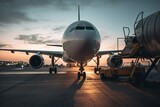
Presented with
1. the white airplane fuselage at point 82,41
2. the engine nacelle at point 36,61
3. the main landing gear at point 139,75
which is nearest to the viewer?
the main landing gear at point 139,75

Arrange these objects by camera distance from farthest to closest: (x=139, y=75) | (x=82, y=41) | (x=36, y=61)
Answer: (x=36, y=61)
(x=82, y=41)
(x=139, y=75)

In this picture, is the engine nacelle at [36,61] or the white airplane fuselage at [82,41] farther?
the engine nacelle at [36,61]

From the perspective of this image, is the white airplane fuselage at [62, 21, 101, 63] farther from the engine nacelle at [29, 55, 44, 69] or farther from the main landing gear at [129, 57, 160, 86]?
the engine nacelle at [29, 55, 44, 69]

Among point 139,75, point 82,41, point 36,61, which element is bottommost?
point 139,75

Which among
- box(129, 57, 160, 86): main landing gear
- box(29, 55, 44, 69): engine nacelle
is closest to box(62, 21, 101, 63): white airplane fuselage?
box(129, 57, 160, 86): main landing gear

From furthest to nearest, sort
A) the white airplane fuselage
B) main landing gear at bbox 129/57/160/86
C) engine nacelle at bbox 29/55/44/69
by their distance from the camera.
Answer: engine nacelle at bbox 29/55/44/69, the white airplane fuselage, main landing gear at bbox 129/57/160/86

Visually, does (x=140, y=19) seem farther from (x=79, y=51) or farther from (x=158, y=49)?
(x=79, y=51)

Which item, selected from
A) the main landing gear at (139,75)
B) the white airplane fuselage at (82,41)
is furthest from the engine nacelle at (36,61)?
the main landing gear at (139,75)

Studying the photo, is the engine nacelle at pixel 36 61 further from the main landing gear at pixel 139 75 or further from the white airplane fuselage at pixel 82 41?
the main landing gear at pixel 139 75

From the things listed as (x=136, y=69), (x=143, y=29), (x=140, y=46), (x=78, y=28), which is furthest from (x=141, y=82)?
(x=78, y=28)

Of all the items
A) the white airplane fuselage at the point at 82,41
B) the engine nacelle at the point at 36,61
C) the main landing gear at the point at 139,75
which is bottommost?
the main landing gear at the point at 139,75

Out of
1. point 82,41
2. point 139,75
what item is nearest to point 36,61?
point 82,41

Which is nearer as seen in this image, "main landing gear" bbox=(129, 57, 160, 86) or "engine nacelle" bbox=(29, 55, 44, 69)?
"main landing gear" bbox=(129, 57, 160, 86)

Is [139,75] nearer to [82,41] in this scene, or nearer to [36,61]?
[82,41]
